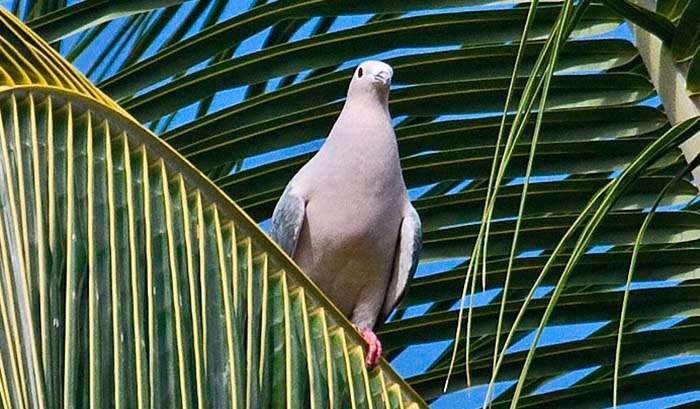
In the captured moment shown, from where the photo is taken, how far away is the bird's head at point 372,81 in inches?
112

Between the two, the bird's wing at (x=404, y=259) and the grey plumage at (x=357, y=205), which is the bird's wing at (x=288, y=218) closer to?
the grey plumage at (x=357, y=205)

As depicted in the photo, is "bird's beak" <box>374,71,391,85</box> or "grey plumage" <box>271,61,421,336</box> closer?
"grey plumage" <box>271,61,421,336</box>

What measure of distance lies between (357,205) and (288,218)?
12cm

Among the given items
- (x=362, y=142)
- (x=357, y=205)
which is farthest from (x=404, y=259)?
(x=362, y=142)

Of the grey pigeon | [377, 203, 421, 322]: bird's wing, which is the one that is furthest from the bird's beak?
[377, 203, 421, 322]: bird's wing

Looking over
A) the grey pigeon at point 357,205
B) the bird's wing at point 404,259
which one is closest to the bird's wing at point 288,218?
the grey pigeon at point 357,205

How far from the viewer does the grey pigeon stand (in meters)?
A: 2.81

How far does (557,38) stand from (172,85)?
1.18m

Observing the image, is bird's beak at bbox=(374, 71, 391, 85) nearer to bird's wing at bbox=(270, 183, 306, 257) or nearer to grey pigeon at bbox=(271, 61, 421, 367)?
grey pigeon at bbox=(271, 61, 421, 367)

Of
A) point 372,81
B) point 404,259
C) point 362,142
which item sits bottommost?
point 404,259

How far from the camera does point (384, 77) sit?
293 cm

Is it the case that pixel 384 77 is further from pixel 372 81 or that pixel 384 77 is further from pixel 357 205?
pixel 357 205

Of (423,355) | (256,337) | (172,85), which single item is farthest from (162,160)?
(423,355)

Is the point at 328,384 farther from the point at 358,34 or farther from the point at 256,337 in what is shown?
the point at 358,34
